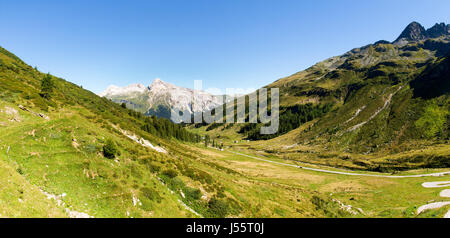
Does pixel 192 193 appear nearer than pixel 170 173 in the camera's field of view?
Yes

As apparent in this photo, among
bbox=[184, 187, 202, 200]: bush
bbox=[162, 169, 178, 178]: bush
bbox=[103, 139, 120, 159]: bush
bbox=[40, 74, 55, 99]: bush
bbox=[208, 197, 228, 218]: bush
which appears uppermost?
bbox=[40, 74, 55, 99]: bush

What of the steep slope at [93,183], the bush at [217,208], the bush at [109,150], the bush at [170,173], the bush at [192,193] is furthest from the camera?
the bush at [170,173]

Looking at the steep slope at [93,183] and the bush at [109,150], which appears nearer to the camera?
the steep slope at [93,183]

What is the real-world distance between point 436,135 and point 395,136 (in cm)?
1904

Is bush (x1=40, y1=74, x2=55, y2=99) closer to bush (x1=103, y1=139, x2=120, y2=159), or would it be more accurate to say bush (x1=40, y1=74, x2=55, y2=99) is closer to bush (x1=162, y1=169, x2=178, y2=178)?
bush (x1=103, y1=139, x2=120, y2=159)

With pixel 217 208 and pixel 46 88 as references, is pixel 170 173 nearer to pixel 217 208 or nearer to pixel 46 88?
pixel 217 208

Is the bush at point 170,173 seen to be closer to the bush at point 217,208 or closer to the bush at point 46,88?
the bush at point 217,208

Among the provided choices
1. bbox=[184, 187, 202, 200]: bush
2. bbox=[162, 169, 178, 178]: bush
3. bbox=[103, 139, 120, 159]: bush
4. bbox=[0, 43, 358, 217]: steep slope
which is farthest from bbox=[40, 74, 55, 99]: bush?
bbox=[184, 187, 202, 200]: bush

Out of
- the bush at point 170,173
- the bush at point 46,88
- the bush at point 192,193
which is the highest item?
the bush at point 46,88

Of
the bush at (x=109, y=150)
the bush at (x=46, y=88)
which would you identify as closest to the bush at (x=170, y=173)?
the bush at (x=109, y=150)

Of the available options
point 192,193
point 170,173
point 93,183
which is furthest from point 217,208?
point 93,183

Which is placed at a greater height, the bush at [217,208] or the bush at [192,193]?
the bush at [192,193]

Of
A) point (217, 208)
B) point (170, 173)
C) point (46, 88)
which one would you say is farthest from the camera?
point (46, 88)

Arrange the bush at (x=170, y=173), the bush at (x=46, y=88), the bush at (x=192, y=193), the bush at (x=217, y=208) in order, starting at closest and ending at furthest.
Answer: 1. the bush at (x=217, y=208)
2. the bush at (x=192, y=193)
3. the bush at (x=170, y=173)
4. the bush at (x=46, y=88)
